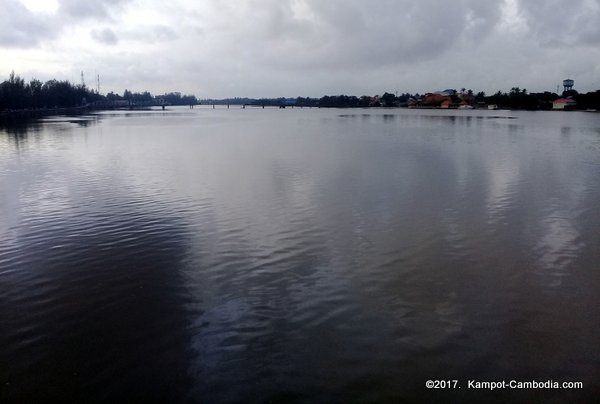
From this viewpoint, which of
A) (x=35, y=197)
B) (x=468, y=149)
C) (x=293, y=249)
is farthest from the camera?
(x=468, y=149)

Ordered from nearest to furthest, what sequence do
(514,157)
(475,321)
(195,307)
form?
(475,321), (195,307), (514,157)

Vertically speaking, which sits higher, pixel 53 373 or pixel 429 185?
pixel 429 185

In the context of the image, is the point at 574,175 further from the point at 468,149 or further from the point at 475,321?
the point at 475,321

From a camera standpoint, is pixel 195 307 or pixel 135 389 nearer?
pixel 135 389

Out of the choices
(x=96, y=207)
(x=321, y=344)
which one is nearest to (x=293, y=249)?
(x=321, y=344)

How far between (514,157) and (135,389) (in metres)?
42.9

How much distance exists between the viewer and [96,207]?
23688 millimetres

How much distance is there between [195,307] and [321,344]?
3723mm

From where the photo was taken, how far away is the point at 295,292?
43.2 feet

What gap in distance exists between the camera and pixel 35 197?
26.6 metres

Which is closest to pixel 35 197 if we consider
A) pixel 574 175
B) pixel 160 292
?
pixel 160 292

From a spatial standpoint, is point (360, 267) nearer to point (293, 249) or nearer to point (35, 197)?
point (293, 249)

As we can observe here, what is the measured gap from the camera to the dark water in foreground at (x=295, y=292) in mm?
9414

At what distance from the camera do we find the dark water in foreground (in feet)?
30.9
